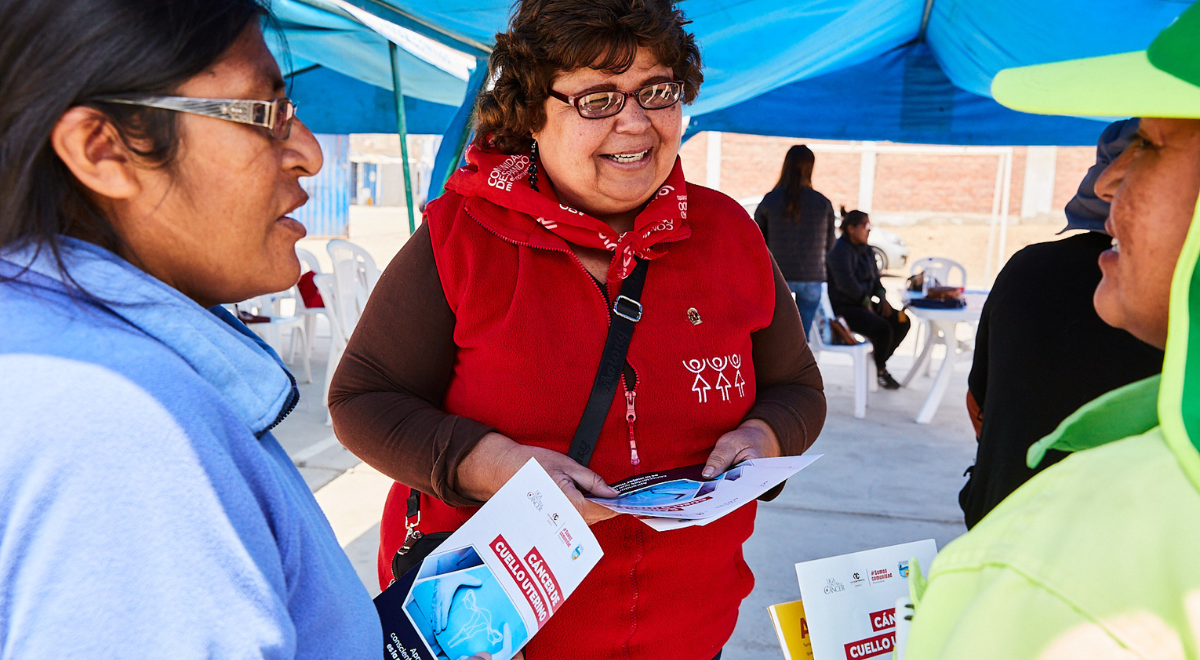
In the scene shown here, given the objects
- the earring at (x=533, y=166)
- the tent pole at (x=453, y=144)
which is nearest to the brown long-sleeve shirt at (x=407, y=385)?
the earring at (x=533, y=166)

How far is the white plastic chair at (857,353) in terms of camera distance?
20.3ft

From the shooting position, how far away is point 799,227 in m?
6.36

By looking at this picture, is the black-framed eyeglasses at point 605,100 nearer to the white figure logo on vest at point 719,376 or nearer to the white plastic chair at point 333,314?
the white figure logo on vest at point 719,376

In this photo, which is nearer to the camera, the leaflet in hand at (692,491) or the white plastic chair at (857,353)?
the leaflet in hand at (692,491)

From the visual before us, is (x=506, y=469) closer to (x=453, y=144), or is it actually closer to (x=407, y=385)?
(x=407, y=385)

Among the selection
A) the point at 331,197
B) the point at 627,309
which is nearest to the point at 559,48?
the point at 627,309

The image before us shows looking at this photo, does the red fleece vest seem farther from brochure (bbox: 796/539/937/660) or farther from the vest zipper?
brochure (bbox: 796/539/937/660)

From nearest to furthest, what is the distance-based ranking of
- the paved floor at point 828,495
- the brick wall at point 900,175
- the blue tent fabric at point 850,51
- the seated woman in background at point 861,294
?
the blue tent fabric at point 850,51 < the paved floor at point 828,495 < the seated woman in background at point 861,294 < the brick wall at point 900,175

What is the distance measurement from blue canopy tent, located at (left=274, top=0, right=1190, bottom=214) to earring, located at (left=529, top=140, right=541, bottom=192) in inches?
60.1

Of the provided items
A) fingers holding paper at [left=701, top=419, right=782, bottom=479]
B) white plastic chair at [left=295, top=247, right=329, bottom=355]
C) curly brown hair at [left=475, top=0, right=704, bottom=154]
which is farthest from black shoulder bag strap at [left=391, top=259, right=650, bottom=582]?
white plastic chair at [left=295, top=247, right=329, bottom=355]

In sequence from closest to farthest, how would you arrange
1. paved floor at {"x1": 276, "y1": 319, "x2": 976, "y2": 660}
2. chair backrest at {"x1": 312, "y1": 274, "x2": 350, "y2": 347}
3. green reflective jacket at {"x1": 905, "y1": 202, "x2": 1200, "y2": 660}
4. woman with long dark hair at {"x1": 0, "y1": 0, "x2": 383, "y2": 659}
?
green reflective jacket at {"x1": 905, "y1": 202, "x2": 1200, "y2": 660} → woman with long dark hair at {"x1": 0, "y1": 0, "x2": 383, "y2": 659} → paved floor at {"x1": 276, "y1": 319, "x2": 976, "y2": 660} → chair backrest at {"x1": 312, "y1": 274, "x2": 350, "y2": 347}

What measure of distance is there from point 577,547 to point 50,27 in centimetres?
91

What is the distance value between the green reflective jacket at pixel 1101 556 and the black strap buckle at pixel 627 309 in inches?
35.7

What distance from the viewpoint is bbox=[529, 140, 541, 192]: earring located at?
1.62m
